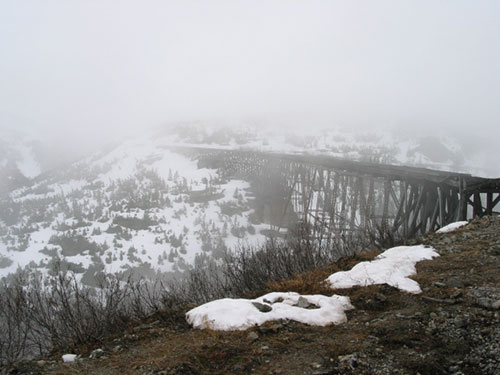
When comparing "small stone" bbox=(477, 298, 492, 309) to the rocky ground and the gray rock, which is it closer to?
the rocky ground

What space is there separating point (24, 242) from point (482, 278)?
26.8m

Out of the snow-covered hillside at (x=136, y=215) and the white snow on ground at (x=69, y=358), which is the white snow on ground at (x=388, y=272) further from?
the snow-covered hillside at (x=136, y=215)

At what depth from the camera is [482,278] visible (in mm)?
4516

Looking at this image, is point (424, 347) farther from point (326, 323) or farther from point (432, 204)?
point (432, 204)

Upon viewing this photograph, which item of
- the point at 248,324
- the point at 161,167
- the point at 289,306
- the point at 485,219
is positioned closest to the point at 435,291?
the point at 289,306

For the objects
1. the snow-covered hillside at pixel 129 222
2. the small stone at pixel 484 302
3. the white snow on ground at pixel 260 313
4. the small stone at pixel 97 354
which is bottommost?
the snow-covered hillside at pixel 129 222

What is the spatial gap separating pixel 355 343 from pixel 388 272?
2.37 metres

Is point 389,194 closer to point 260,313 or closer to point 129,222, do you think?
point 260,313

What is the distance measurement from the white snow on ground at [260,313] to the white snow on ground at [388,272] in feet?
2.64

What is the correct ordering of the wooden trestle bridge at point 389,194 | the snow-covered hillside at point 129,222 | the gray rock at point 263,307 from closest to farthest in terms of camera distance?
the gray rock at point 263,307 < the wooden trestle bridge at point 389,194 < the snow-covered hillside at point 129,222

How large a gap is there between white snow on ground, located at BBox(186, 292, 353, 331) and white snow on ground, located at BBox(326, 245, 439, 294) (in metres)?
0.80

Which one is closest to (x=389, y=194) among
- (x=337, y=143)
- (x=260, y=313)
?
(x=260, y=313)

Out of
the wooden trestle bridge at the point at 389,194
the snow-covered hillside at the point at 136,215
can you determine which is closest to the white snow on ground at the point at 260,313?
the wooden trestle bridge at the point at 389,194

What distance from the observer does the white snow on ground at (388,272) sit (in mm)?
4836
